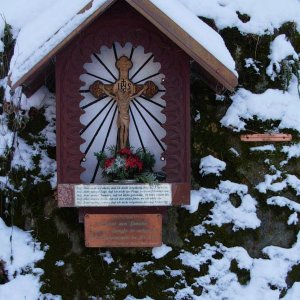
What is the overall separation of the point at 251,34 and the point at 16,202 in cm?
207

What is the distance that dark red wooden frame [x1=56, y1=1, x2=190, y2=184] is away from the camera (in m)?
4.12

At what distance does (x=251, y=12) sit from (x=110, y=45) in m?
1.25

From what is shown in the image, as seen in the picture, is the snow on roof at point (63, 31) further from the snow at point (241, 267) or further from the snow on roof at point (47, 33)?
the snow at point (241, 267)

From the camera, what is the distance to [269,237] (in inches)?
179

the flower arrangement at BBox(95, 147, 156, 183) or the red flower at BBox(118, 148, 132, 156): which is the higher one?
the red flower at BBox(118, 148, 132, 156)

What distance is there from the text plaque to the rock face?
0.42 m

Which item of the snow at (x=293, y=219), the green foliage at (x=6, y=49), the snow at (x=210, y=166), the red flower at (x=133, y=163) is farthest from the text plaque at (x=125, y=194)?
the green foliage at (x=6, y=49)

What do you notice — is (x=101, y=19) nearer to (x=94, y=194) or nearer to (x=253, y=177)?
(x=94, y=194)

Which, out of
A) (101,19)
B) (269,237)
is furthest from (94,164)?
(269,237)

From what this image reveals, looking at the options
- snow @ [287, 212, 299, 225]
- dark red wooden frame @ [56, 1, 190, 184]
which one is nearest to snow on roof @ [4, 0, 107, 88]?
dark red wooden frame @ [56, 1, 190, 184]

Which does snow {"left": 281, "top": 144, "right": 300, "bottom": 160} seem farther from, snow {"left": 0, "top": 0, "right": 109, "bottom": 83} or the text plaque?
snow {"left": 0, "top": 0, "right": 109, "bottom": 83}

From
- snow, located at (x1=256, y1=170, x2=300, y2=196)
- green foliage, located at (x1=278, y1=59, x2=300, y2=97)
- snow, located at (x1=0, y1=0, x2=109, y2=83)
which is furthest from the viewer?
green foliage, located at (x1=278, y1=59, x2=300, y2=97)

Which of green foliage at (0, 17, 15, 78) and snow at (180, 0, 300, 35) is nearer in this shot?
green foliage at (0, 17, 15, 78)

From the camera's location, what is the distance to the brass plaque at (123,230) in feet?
13.9
